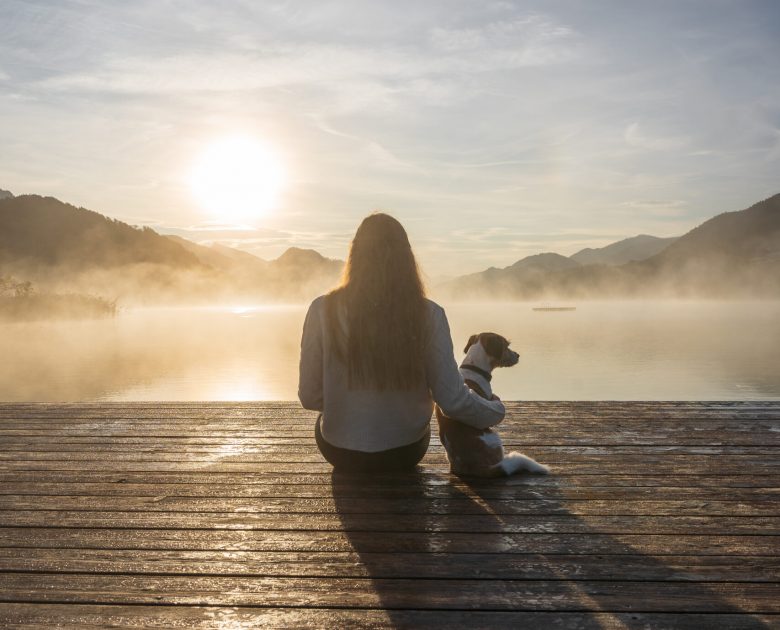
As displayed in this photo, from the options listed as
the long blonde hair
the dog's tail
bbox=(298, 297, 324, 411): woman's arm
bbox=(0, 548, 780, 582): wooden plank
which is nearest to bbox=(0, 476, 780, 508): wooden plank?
the dog's tail

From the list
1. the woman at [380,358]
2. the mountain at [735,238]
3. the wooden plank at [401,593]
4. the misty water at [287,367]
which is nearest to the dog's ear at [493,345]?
the woman at [380,358]

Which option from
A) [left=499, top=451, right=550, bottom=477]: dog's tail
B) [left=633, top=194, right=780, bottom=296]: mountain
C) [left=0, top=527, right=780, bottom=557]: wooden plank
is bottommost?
[left=0, top=527, right=780, bottom=557]: wooden plank

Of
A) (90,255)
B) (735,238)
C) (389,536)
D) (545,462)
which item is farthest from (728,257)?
(389,536)

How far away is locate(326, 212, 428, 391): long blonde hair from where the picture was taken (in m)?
3.09

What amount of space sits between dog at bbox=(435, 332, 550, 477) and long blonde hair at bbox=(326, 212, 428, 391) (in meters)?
0.54

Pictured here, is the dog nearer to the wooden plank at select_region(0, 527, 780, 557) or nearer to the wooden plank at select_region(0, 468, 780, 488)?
the wooden plank at select_region(0, 468, 780, 488)

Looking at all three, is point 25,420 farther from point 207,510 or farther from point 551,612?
point 551,612

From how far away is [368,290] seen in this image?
3.09 m

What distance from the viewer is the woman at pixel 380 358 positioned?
122 inches

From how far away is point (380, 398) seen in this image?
3262 mm

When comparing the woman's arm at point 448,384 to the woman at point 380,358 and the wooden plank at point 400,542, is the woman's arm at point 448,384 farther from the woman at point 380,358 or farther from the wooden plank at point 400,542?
the wooden plank at point 400,542

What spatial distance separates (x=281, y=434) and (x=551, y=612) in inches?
124

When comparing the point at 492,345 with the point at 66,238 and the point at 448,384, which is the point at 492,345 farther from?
the point at 66,238

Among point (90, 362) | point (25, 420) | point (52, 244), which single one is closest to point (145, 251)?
point (52, 244)
